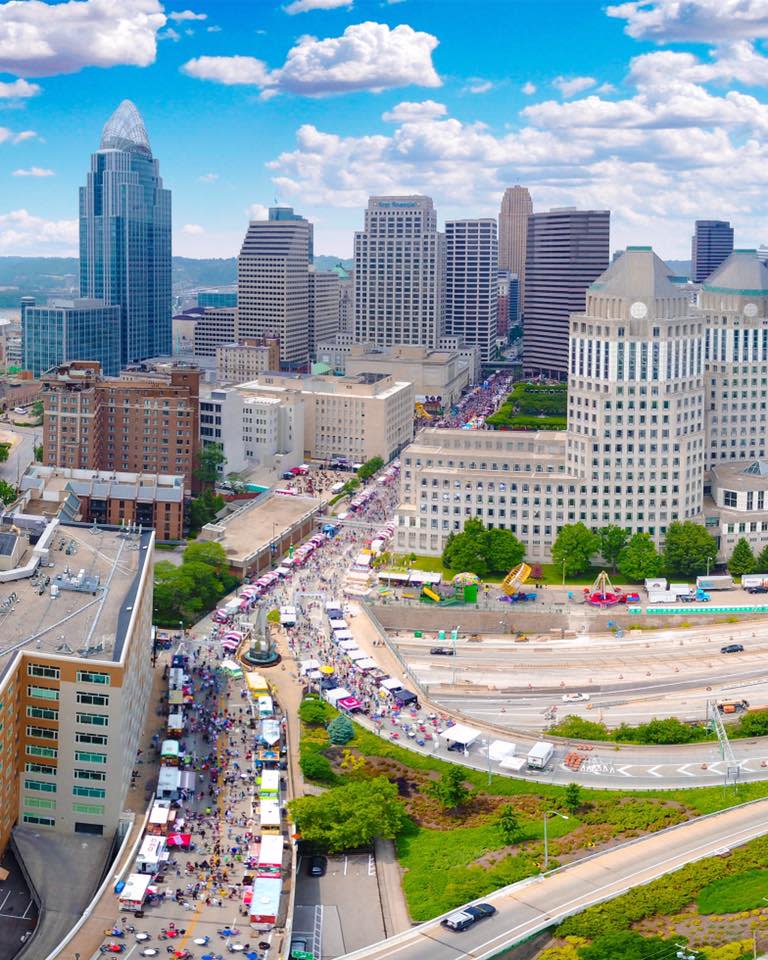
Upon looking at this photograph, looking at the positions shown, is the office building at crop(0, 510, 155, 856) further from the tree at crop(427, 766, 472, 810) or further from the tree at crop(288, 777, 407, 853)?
the tree at crop(427, 766, 472, 810)

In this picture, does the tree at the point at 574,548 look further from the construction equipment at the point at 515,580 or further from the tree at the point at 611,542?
the construction equipment at the point at 515,580

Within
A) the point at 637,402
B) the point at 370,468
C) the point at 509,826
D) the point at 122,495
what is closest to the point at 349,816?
the point at 509,826

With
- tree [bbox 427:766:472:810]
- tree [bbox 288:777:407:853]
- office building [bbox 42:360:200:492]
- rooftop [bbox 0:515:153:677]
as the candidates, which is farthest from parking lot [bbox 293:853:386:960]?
office building [bbox 42:360:200:492]

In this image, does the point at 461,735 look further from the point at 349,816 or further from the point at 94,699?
the point at 94,699

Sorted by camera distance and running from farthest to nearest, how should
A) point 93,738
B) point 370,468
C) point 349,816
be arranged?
1. point 370,468
2. point 349,816
3. point 93,738

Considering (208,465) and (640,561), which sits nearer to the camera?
(640,561)

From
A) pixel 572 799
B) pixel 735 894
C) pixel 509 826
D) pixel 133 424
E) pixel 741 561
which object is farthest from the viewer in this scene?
pixel 133 424
